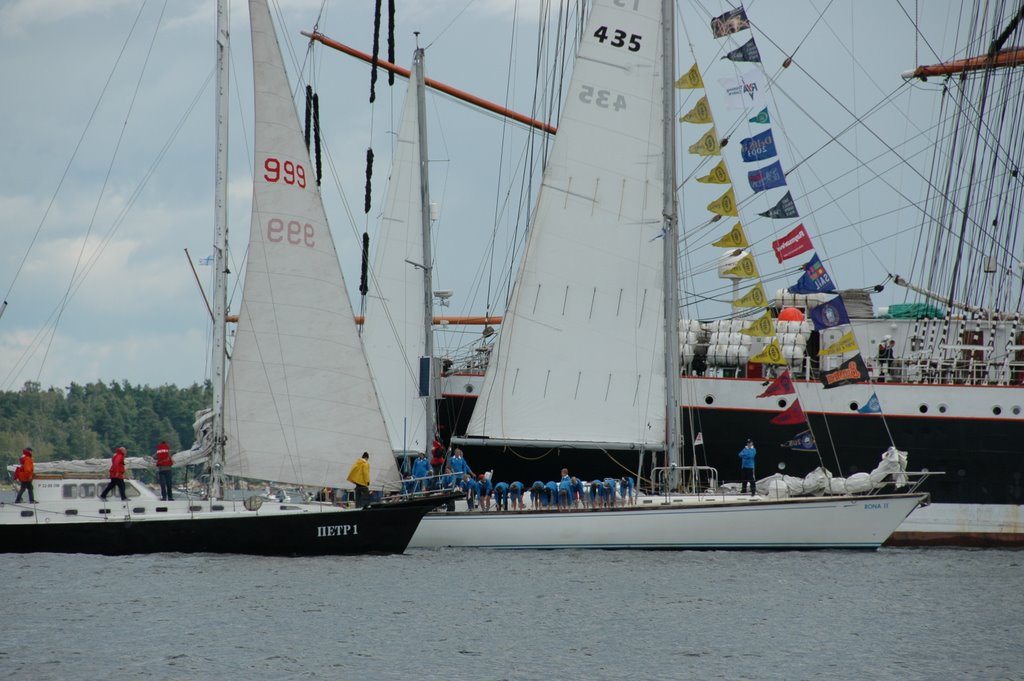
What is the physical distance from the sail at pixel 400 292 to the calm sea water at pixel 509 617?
25.8 ft

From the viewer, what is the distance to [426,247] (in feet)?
139

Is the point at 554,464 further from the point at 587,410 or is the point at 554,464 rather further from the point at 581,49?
the point at 581,49

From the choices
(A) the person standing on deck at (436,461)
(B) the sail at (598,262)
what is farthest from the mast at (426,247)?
(B) the sail at (598,262)

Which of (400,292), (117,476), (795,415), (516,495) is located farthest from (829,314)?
(117,476)

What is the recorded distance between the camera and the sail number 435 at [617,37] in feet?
133

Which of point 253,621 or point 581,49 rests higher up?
point 581,49

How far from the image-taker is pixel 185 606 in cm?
2861

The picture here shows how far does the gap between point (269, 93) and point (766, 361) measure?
49.0 ft

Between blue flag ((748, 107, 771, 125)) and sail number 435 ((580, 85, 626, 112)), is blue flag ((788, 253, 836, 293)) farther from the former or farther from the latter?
sail number 435 ((580, 85, 626, 112))

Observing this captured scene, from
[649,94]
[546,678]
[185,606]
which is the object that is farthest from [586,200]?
[546,678]

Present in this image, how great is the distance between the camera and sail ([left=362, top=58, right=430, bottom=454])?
147ft

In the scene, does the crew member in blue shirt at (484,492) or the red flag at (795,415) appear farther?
the red flag at (795,415)

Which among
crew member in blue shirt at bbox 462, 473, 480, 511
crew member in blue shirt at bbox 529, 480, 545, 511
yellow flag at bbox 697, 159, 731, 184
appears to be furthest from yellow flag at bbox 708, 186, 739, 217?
crew member in blue shirt at bbox 462, 473, 480, 511

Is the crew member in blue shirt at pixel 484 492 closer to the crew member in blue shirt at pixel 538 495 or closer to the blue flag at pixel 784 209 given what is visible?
the crew member in blue shirt at pixel 538 495
